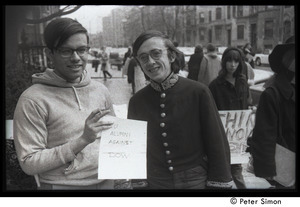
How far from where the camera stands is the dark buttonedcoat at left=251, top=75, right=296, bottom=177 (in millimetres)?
1836

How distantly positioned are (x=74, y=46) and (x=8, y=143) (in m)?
0.89

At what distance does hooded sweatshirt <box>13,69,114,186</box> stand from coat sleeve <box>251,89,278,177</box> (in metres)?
0.90

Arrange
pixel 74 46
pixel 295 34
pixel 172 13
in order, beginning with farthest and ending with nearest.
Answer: pixel 172 13
pixel 295 34
pixel 74 46

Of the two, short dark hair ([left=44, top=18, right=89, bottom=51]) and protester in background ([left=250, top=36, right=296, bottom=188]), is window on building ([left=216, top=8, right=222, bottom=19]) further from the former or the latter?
short dark hair ([left=44, top=18, right=89, bottom=51])

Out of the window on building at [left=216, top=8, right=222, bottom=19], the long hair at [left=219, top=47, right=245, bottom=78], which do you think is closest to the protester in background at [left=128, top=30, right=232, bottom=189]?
the window on building at [left=216, top=8, right=222, bottom=19]

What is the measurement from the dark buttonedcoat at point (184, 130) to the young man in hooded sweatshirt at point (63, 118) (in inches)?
10.1

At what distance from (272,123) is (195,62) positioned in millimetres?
1307

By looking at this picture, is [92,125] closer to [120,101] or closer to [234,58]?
[120,101]

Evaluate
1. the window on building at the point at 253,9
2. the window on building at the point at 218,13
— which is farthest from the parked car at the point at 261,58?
the window on building at the point at 218,13

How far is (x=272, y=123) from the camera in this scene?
1.83m

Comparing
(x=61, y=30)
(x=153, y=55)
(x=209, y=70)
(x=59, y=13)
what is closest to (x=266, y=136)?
(x=153, y=55)

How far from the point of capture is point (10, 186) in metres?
2.10

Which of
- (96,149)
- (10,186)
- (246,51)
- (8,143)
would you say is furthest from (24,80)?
(246,51)
